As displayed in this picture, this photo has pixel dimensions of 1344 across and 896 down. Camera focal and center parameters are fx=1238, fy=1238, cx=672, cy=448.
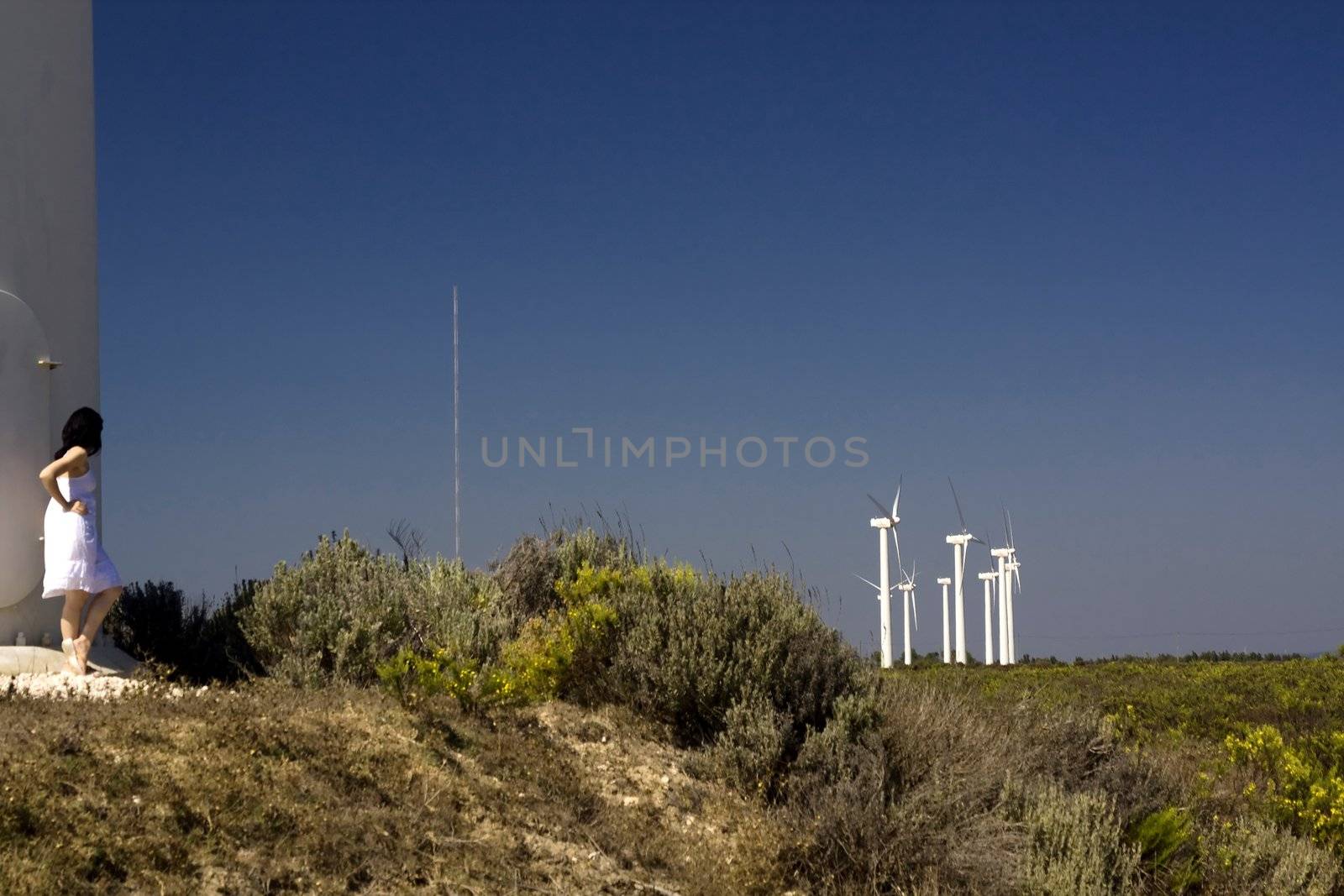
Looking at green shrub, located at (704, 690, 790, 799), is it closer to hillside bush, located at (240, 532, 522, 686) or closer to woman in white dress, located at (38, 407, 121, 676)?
hillside bush, located at (240, 532, 522, 686)

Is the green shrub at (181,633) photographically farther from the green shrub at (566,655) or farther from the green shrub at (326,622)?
the green shrub at (566,655)

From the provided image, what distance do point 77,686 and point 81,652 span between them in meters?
0.72

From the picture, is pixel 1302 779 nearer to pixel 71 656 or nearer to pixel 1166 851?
pixel 1166 851

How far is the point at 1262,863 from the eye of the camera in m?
9.89

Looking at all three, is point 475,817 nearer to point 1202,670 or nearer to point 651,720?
point 651,720

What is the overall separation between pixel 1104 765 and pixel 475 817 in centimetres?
573

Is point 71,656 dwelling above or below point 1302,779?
above

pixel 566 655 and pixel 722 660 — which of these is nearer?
pixel 722 660

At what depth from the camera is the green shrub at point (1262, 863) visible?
9.49 meters

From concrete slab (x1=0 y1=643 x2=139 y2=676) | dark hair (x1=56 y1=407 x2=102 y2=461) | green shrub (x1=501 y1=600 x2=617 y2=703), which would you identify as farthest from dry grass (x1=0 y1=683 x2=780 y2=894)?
dark hair (x1=56 y1=407 x2=102 y2=461)

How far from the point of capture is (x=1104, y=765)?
1063cm

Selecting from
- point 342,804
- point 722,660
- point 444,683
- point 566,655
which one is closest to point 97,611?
point 444,683

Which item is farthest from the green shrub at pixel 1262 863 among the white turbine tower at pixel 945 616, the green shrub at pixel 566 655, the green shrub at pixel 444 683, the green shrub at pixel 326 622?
the white turbine tower at pixel 945 616

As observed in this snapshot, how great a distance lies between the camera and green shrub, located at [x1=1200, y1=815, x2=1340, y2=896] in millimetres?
9492
